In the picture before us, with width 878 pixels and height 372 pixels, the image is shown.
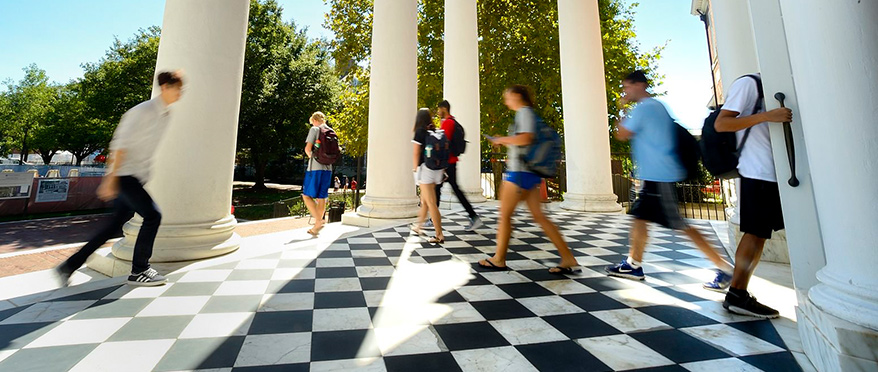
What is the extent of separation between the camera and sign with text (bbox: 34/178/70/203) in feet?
51.9

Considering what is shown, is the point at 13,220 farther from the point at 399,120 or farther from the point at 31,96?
the point at 31,96

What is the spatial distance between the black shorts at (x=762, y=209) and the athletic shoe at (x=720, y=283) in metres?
0.84

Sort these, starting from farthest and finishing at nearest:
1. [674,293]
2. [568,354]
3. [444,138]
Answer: [444,138] < [674,293] < [568,354]

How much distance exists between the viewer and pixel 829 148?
1813 mm

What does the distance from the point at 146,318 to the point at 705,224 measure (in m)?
9.65

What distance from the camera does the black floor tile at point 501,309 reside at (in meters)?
2.70

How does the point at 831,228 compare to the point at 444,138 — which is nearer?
the point at 831,228

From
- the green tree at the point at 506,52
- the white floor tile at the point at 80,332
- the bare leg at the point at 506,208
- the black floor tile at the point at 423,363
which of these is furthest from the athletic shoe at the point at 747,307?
the green tree at the point at 506,52

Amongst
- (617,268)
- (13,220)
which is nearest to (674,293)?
(617,268)

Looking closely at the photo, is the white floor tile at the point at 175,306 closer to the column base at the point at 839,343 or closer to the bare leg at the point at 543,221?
the bare leg at the point at 543,221

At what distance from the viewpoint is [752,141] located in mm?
2609

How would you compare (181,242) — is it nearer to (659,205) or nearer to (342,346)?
(342,346)

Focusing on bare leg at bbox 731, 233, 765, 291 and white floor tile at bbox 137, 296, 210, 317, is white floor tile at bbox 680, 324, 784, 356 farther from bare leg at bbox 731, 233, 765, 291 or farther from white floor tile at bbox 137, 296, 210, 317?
white floor tile at bbox 137, 296, 210, 317

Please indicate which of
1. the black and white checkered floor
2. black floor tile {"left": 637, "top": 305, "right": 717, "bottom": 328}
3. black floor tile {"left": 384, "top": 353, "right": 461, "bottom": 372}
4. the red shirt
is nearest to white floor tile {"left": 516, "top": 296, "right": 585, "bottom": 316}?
the black and white checkered floor
